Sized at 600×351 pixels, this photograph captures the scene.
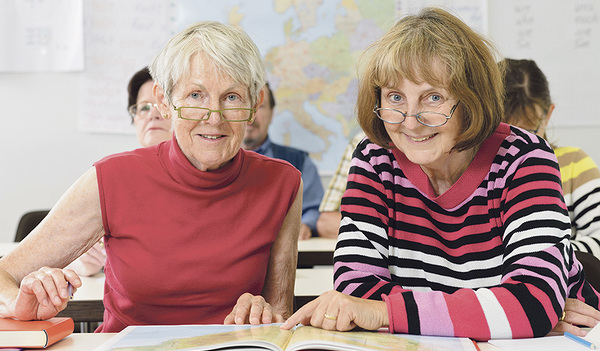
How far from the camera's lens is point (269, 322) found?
1.24 metres

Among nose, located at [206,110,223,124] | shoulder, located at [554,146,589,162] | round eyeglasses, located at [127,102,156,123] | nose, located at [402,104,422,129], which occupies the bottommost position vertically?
shoulder, located at [554,146,589,162]

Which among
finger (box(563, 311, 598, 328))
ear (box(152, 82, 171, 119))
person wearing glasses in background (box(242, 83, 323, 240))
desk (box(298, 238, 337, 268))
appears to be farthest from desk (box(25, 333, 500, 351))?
person wearing glasses in background (box(242, 83, 323, 240))

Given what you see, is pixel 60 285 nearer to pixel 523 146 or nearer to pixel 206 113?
pixel 206 113

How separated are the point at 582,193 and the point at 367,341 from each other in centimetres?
148

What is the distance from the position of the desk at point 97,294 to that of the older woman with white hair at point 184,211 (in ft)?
0.83

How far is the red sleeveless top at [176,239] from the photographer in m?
1.43

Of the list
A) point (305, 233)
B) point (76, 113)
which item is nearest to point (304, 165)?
point (305, 233)

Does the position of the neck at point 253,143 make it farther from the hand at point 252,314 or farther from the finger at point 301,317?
A: the finger at point 301,317

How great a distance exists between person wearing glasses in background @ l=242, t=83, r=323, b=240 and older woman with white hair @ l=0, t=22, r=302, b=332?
2.08m

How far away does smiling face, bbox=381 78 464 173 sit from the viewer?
1.26m

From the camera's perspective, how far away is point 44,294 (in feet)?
3.61

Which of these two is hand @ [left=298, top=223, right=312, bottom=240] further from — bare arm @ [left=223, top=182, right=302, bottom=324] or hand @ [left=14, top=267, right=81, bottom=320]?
hand @ [left=14, top=267, right=81, bottom=320]

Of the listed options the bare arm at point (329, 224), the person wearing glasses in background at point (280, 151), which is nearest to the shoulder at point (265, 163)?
the bare arm at point (329, 224)

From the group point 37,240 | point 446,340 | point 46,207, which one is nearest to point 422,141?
point 446,340
